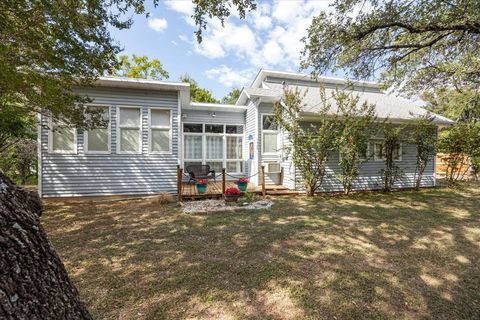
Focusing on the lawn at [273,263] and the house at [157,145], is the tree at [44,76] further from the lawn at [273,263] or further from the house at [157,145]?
the lawn at [273,263]

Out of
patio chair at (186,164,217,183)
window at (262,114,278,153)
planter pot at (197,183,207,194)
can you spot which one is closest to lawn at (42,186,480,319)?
planter pot at (197,183,207,194)

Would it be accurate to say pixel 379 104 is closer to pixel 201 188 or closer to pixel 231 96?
pixel 201 188

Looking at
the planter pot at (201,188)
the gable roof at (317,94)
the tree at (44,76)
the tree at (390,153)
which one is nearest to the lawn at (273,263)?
the planter pot at (201,188)

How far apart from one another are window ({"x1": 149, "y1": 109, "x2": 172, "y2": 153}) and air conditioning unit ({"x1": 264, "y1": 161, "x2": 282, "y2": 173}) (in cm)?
382

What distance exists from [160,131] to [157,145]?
1.66 ft

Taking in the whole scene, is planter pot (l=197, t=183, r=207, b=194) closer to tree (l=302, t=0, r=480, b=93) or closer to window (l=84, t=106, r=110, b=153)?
window (l=84, t=106, r=110, b=153)

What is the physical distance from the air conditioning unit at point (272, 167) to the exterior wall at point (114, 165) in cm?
358

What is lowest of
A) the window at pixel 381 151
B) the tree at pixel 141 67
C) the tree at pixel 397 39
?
the window at pixel 381 151

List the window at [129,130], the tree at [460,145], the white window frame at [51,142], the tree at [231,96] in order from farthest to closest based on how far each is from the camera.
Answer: the tree at [231,96] < the tree at [460,145] < the window at [129,130] < the white window frame at [51,142]

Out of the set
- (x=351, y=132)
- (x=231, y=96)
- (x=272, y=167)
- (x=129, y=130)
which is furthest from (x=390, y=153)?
(x=231, y=96)

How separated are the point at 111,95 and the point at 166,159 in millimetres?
2755

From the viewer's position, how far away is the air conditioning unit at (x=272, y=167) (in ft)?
31.6

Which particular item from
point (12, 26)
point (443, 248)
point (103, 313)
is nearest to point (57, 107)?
point (12, 26)

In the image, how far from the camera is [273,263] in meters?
3.43
